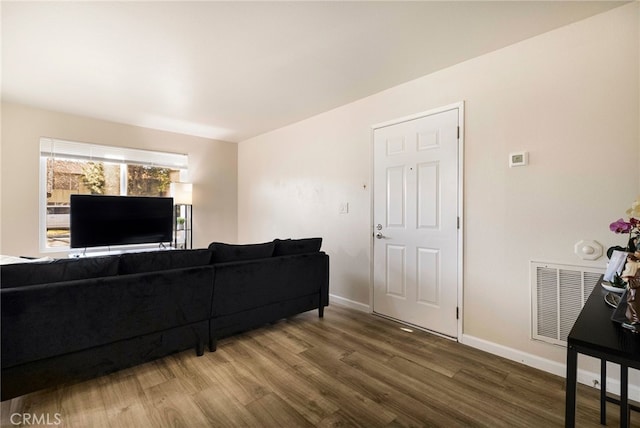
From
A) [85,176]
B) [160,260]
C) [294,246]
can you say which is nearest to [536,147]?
[294,246]

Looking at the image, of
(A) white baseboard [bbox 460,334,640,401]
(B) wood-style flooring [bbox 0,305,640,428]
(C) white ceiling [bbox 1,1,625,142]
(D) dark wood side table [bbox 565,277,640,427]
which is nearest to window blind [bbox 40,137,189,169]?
(C) white ceiling [bbox 1,1,625,142]

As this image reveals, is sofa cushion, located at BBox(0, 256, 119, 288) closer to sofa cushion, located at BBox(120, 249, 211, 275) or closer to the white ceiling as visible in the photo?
sofa cushion, located at BBox(120, 249, 211, 275)

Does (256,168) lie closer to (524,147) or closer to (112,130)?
(112,130)

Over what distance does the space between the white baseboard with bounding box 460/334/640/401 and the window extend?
472 centimetres

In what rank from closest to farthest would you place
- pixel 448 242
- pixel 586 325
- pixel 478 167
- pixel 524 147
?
pixel 586 325 → pixel 524 147 → pixel 478 167 → pixel 448 242

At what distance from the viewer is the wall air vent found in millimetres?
1962

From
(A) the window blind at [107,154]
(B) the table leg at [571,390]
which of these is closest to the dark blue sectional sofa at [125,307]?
(B) the table leg at [571,390]

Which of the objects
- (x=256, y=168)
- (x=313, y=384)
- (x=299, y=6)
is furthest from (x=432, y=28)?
(x=256, y=168)

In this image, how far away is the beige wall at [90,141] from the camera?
354cm

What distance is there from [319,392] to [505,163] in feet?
7.11

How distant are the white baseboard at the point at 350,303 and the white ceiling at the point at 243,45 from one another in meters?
2.39

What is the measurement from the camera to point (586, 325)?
1029 mm

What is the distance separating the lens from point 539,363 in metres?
2.12

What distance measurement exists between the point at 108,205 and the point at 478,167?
14.9ft
